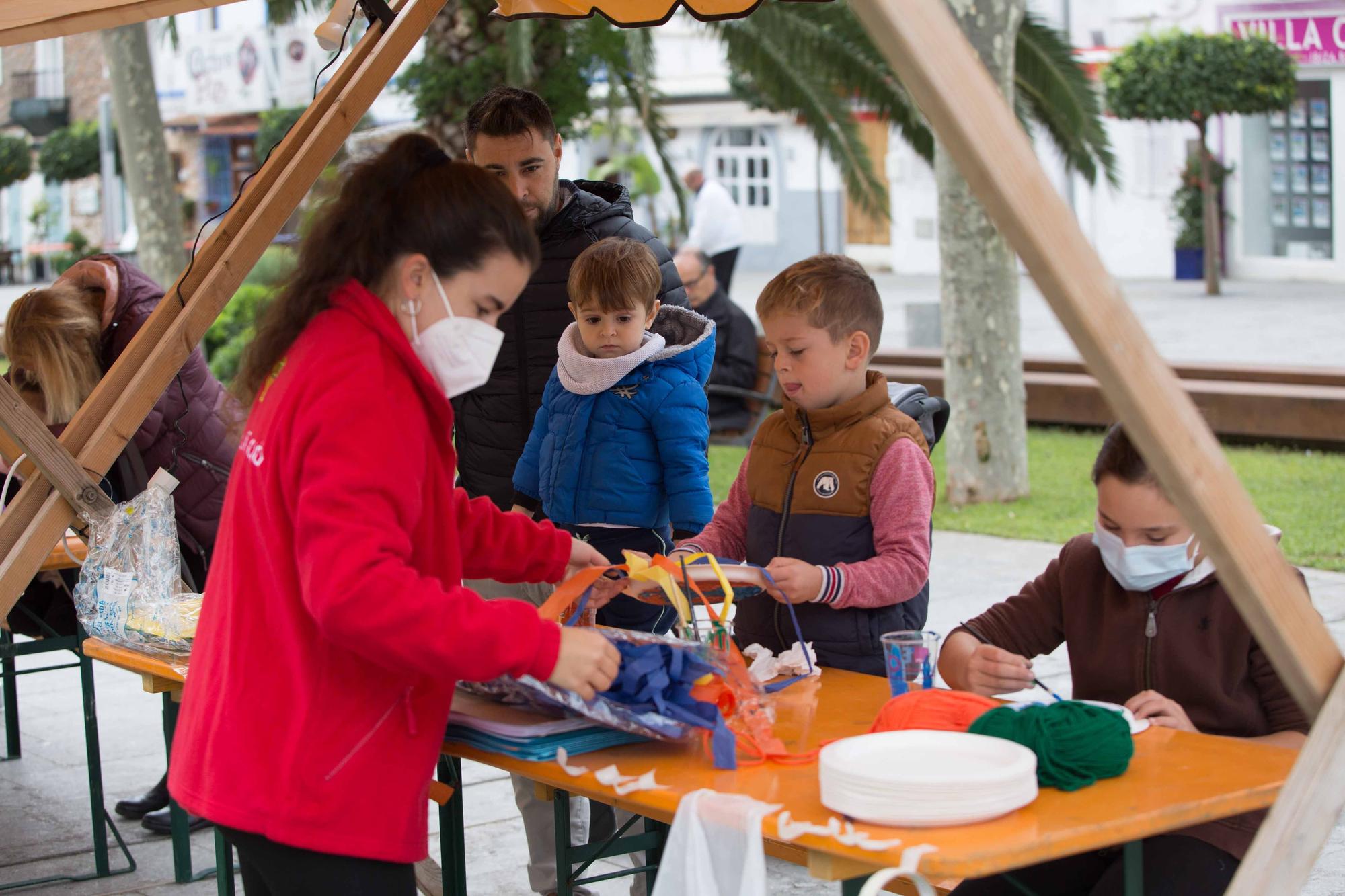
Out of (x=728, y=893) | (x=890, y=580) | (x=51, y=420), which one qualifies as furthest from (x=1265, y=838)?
(x=51, y=420)

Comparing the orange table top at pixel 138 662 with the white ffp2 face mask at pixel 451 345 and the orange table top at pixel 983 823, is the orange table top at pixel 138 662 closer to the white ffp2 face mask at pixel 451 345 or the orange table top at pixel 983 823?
the orange table top at pixel 983 823

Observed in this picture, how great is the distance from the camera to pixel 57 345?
4.21m

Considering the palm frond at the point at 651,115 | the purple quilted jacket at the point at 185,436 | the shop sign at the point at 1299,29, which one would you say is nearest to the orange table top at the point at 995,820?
the purple quilted jacket at the point at 185,436

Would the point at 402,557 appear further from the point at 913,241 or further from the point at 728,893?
the point at 913,241

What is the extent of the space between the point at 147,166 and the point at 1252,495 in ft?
26.7

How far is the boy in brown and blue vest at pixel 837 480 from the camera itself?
9.62 feet

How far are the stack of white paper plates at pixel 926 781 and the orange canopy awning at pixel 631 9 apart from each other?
2.35 meters

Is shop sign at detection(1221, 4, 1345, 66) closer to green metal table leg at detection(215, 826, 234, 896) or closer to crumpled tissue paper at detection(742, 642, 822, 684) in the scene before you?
crumpled tissue paper at detection(742, 642, 822, 684)

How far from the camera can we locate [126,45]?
10.9 meters

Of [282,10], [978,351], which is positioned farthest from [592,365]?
[282,10]

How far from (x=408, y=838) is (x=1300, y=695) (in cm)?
128

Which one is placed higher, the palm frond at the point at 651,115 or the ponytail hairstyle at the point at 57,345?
the palm frond at the point at 651,115

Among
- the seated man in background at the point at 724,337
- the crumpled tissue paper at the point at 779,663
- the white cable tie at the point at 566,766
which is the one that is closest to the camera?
the white cable tie at the point at 566,766

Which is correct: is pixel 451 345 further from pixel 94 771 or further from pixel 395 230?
pixel 94 771
